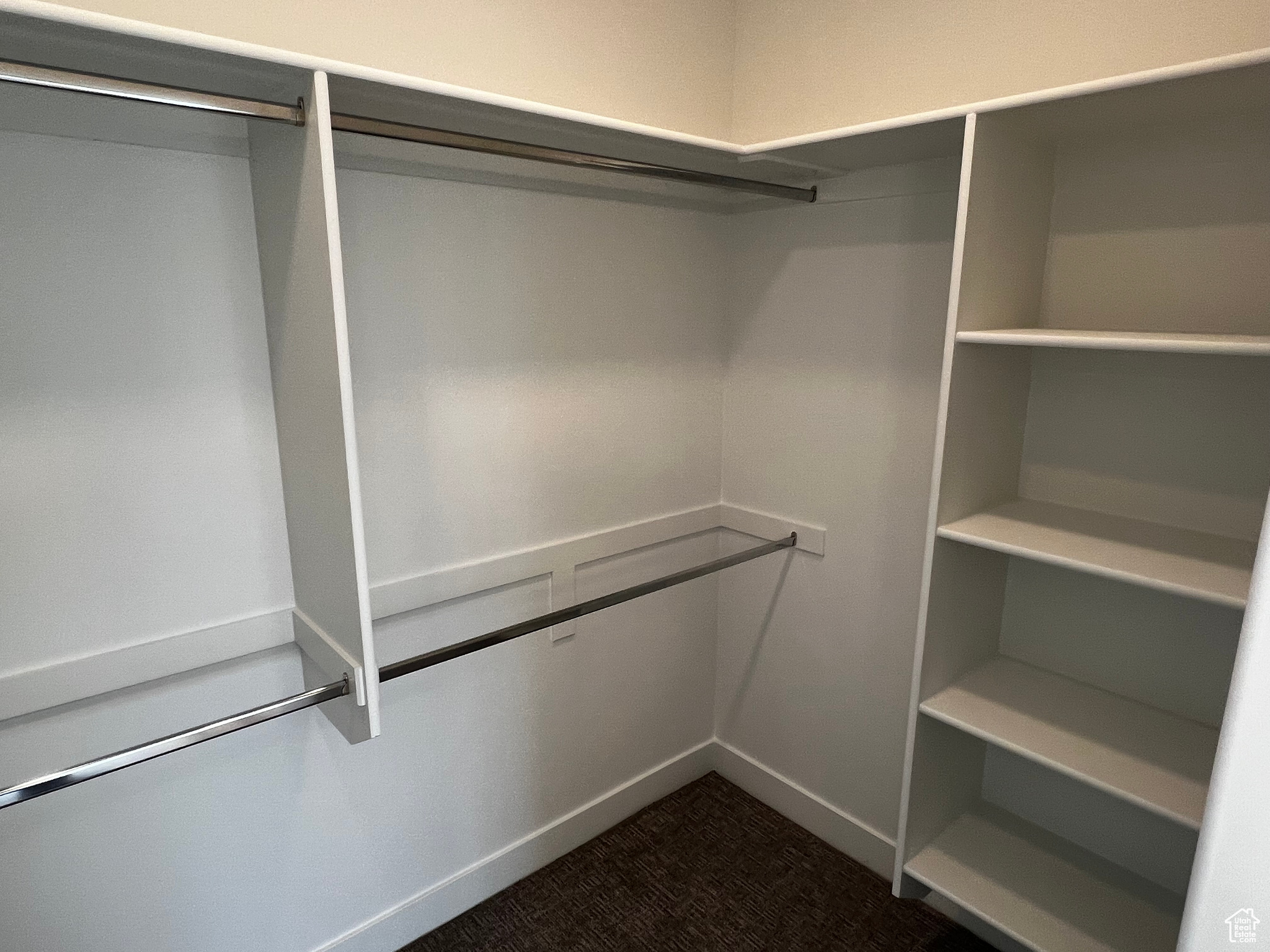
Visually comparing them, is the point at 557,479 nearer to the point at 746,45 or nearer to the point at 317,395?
the point at 317,395

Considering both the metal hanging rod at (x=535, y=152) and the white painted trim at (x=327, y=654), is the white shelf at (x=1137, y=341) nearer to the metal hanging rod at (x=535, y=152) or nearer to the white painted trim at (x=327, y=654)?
the metal hanging rod at (x=535, y=152)

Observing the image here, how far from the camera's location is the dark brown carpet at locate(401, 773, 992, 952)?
6.51 ft

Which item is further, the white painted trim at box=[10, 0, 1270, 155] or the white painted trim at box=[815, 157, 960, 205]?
the white painted trim at box=[815, 157, 960, 205]

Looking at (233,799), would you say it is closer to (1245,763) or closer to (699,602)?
(699,602)

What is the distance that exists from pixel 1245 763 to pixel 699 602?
6.09 feet

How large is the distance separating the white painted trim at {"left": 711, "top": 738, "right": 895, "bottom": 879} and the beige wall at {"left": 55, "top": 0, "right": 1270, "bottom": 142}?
6.59 ft

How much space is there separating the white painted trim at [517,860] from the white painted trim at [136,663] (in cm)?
85

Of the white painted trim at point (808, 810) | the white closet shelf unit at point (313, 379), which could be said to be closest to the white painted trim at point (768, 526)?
the white painted trim at point (808, 810)

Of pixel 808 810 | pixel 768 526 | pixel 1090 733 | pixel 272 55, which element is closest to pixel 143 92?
pixel 272 55

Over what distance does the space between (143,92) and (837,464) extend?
1776 millimetres

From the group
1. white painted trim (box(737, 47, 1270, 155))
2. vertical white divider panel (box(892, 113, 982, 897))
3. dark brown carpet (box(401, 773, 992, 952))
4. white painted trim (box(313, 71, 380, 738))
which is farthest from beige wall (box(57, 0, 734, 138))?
dark brown carpet (box(401, 773, 992, 952))

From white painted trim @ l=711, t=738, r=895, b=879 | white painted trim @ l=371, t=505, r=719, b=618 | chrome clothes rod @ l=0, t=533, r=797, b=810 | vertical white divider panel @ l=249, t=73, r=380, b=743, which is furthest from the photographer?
white painted trim @ l=711, t=738, r=895, b=879

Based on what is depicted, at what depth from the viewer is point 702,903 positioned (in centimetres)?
211

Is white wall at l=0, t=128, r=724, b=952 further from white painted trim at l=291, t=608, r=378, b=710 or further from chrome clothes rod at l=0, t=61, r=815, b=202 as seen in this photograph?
chrome clothes rod at l=0, t=61, r=815, b=202
